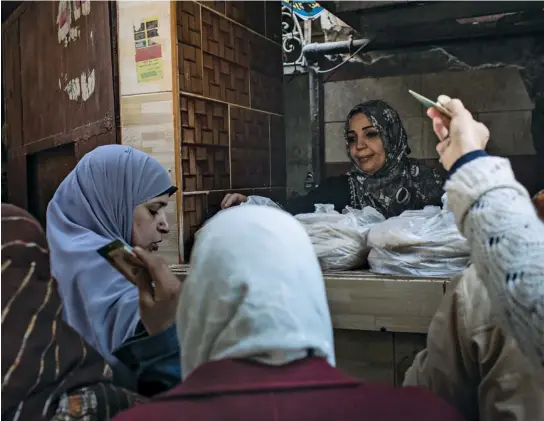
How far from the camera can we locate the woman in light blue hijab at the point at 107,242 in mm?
874

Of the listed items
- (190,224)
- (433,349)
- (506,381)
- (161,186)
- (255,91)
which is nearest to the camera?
(506,381)

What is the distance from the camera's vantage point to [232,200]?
1.32m

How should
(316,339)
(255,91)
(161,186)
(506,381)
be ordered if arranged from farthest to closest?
(255,91)
(161,186)
(506,381)
(316,339)

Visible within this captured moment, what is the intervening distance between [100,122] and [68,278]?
36cm

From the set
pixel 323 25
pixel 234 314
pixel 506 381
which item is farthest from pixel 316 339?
pixel 323 25

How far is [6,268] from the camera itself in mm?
692

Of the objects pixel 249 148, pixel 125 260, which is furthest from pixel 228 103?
pixel 125 260

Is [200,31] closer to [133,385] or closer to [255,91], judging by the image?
[255,91]

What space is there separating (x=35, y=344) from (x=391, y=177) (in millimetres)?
959

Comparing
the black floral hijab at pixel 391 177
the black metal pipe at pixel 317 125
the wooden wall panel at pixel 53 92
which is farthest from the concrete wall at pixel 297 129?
the wooden wall panel at pixel 53 92

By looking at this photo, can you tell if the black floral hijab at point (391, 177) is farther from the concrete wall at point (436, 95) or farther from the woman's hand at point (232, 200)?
the woman's hand at point (232, 200)

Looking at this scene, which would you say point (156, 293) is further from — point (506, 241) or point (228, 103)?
point (228, 103)

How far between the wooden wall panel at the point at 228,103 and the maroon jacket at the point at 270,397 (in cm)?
57

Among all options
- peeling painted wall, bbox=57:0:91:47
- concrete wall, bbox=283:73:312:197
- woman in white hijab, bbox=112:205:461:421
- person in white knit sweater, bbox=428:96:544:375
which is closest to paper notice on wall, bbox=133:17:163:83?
peeling painted wall, bbox=57:0:91:47
